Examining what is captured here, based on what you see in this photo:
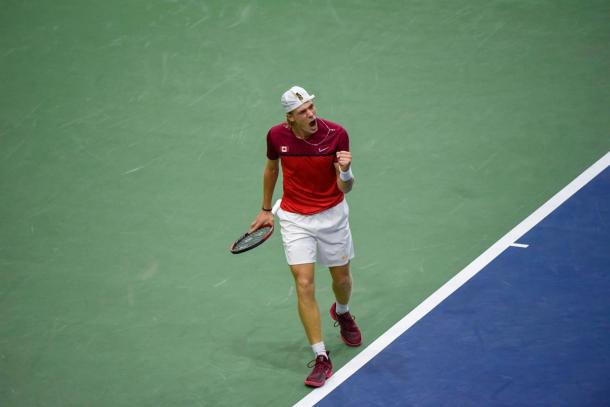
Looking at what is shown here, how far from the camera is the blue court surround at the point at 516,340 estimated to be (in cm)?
811

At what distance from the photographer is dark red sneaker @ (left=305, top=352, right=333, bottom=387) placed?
840 cm

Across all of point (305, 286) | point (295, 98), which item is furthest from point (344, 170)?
point (305, 286)

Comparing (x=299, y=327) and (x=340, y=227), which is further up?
(x=340, y=227)

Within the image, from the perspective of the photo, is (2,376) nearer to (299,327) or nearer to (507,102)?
(299,327)

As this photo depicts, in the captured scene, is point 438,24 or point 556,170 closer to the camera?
point 556,170

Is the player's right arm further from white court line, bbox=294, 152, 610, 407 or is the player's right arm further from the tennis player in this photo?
white court line, bbox=294, 152, 610, 407

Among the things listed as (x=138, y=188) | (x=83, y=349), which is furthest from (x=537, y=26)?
(x=83, y=349)

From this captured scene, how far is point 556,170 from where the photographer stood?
1130 cm

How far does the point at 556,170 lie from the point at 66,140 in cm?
584

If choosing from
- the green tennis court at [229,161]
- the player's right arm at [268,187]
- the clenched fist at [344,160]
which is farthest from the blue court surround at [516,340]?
the clenched fist at [344,160]

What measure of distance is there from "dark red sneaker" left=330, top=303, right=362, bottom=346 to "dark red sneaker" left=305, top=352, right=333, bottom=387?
46 centimetres

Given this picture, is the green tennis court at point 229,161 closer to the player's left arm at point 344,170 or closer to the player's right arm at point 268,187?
the player's right arm at point 268,187

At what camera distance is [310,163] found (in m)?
8.35

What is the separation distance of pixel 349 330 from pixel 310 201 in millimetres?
1260
